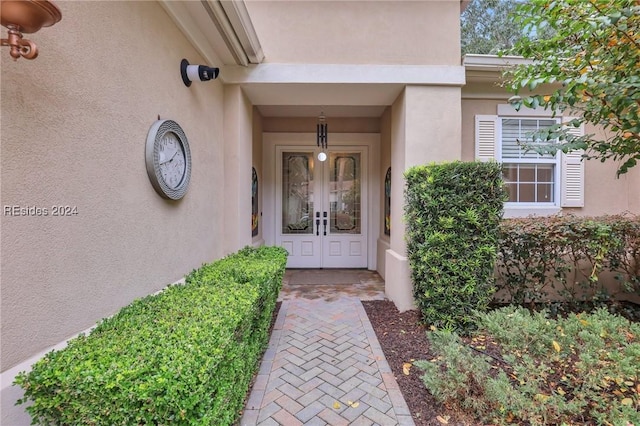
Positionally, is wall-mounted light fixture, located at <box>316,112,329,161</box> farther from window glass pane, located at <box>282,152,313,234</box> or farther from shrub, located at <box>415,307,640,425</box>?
shrub, located at <box>415,307,640,425</box>

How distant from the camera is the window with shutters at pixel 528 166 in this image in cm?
497

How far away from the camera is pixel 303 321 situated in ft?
13.0

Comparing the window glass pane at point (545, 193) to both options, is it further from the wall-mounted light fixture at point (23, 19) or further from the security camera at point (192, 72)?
the wall-mounted light fixture at point (23, 19)

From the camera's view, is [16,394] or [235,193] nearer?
[16,394]

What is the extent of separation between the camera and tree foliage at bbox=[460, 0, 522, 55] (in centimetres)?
1109

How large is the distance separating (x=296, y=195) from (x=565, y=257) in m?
4.97

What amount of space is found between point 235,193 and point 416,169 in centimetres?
250

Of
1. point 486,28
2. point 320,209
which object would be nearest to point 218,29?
point 320,209

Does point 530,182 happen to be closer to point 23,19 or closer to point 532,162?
point 532,162

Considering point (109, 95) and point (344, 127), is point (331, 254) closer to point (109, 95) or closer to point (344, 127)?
point (344, 127)

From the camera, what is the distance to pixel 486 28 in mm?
11625

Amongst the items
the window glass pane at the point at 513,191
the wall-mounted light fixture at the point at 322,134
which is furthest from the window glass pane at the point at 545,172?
the wall-mounted light fixture at the point at 322,134

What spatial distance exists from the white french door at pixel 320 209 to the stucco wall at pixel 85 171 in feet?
12.8

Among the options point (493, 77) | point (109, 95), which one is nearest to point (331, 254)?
point (493, 77)
